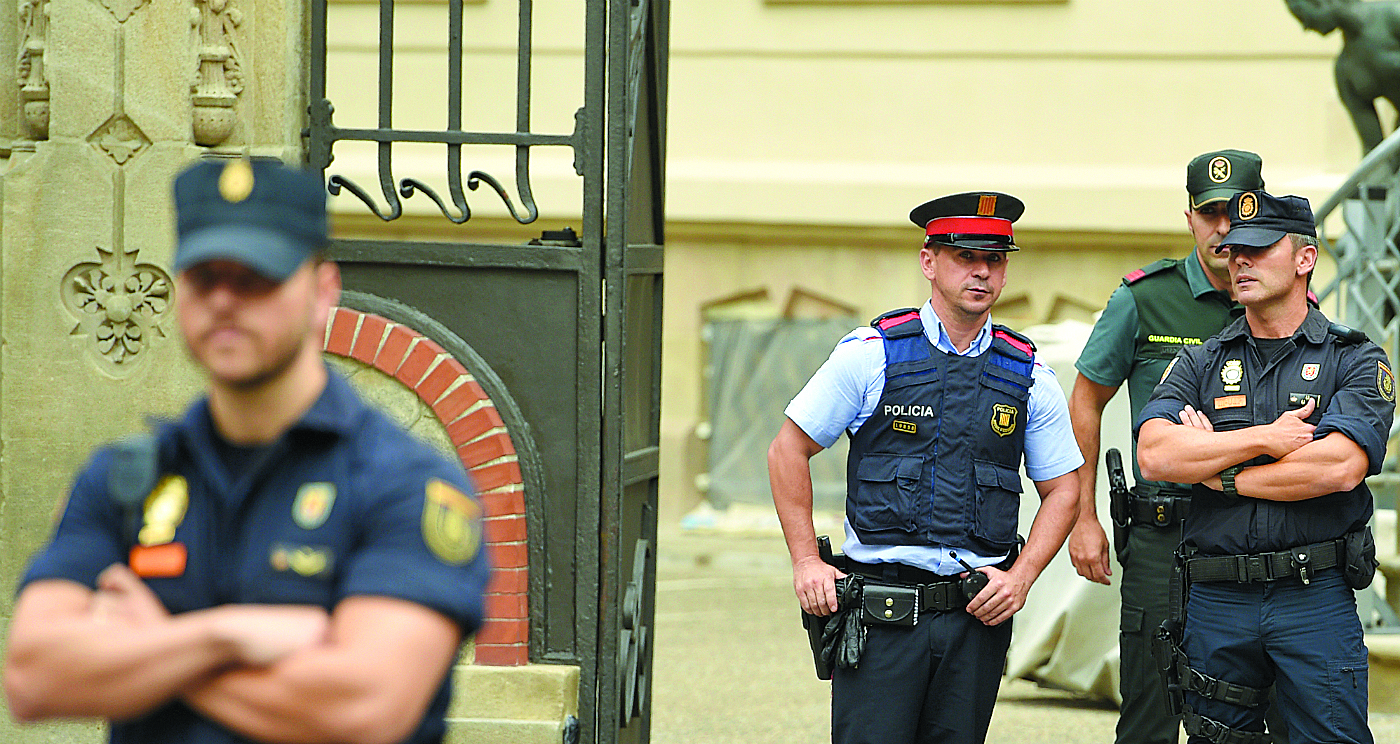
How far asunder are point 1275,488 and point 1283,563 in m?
0.20

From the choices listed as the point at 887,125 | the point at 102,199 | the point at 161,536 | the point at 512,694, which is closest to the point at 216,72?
the point at 102,199

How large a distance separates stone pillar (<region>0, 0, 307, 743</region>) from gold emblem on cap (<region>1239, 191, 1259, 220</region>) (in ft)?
8.45

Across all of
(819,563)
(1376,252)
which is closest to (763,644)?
(1376,252)

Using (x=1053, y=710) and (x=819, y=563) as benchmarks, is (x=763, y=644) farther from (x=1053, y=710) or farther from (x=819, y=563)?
(x=819, y=563)

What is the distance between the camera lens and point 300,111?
175 inches

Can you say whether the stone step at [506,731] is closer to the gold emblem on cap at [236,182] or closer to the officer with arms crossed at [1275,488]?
the officer with arms crossed at [1275,488]

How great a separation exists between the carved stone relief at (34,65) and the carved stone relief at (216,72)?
41 cm

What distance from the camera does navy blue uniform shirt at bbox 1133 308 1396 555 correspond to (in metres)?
4.22

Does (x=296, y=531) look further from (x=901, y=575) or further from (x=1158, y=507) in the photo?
(x=1158, y=507)

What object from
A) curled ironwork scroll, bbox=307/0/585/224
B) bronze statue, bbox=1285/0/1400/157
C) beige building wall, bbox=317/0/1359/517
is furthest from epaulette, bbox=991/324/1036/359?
beige building wall, bbox=317/0/1359/517

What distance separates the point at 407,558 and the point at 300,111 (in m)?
2.86

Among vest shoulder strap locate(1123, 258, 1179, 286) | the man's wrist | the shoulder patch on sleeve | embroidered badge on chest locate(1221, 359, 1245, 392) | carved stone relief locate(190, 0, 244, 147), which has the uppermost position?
carved stone relief locate(190, 0, 244, 147)

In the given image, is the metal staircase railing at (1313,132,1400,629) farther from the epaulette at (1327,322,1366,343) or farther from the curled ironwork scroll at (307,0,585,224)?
the curled ironwork scroll at (307,0,585,224)

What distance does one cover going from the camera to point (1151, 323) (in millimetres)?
4977
